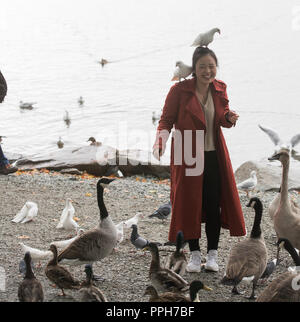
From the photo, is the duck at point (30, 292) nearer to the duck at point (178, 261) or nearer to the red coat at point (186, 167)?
the duck at point (178, 261)

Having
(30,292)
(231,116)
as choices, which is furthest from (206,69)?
(30,292)

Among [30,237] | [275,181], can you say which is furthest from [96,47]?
[30,237]

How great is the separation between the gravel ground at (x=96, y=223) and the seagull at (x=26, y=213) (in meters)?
0.09

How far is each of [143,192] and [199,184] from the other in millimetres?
4888

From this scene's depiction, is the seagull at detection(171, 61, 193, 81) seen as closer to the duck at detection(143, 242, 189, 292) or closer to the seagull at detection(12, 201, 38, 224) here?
the duck at detection(143, 242, 189, 292)

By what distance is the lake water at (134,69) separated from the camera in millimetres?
19828

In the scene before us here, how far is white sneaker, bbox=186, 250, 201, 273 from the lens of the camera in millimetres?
5918

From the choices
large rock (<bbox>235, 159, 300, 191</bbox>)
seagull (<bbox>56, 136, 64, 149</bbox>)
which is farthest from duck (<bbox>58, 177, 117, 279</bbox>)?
seagull (<bbox>56, 136, 64, 149</bbox>)

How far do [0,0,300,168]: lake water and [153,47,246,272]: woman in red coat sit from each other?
1054 cm

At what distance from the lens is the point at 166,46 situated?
36344 mm

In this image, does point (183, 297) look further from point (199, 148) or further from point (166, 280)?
point (199, 148)

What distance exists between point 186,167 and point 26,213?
3399 millimetres

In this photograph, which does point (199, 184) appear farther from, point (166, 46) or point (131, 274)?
point (166, 46)

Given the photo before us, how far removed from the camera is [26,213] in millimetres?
8070
